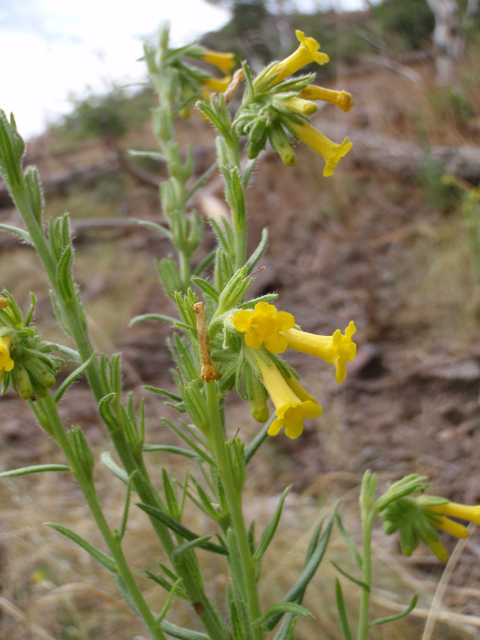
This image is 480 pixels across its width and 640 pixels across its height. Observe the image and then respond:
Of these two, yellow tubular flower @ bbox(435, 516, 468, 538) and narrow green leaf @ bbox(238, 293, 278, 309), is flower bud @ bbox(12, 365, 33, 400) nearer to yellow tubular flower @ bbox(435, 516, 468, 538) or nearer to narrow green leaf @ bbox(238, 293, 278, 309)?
narrow green leaf @ bbox(238, 293, 278, 309)

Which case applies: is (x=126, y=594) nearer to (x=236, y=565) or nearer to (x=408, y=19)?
(x=236, y=565)

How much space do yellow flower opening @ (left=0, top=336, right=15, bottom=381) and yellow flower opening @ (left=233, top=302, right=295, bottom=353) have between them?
0.38 m

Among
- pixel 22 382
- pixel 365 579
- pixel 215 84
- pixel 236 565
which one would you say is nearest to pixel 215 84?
pixel 215 84

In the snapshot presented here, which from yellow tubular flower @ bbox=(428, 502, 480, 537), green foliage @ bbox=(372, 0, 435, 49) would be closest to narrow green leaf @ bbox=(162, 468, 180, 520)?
yellow tubular flower @ bbox=(428, 502, 480, 537)

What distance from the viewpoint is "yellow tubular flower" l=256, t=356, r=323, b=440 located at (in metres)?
0.82

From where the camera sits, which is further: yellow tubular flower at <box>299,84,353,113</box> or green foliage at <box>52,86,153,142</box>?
green foliage at <box>52,86,153,142</box>

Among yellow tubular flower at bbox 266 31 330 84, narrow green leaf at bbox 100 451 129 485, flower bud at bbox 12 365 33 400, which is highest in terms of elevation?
yellow tubular flower at bbox 266 31 330 84

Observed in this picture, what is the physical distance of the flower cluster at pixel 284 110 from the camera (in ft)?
3.31

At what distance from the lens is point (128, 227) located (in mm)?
6848

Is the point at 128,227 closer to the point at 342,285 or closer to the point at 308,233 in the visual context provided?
the point at 308,233

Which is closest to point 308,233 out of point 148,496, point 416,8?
point 148,496

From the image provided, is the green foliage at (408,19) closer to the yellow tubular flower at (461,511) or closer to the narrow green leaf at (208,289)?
the yellow tubular flower at (461,511)

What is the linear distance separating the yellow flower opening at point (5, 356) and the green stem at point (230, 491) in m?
0.33

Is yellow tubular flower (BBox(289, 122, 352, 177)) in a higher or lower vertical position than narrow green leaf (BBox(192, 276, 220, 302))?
higher
